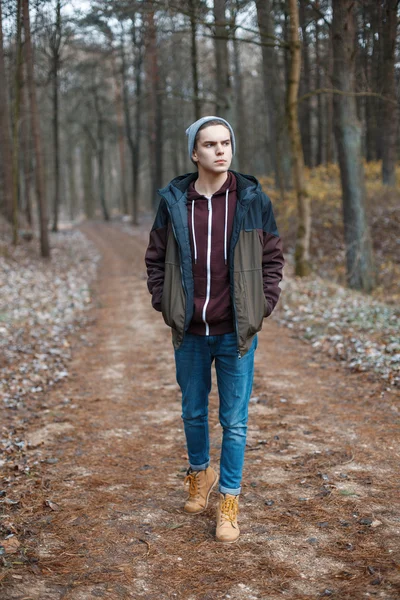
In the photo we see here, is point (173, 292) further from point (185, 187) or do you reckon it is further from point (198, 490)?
point (198, 490)

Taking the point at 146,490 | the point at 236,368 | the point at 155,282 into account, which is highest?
the point at 155,282

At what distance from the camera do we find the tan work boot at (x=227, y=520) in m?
3.65

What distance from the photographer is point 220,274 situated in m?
3.59

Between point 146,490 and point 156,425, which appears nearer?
point 146,490

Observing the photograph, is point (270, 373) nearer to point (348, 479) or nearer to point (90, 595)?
point (348, 479)

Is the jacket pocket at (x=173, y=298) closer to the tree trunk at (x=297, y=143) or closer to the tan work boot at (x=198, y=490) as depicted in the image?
the tan work boot at (x=198, y=490)

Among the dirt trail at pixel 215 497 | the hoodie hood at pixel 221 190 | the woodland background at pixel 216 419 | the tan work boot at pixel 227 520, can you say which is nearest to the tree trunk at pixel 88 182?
the woodland background at pixel 216 419

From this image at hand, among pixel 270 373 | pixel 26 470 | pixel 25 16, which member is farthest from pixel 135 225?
pixel 26 470

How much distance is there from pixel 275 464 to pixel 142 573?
177cm

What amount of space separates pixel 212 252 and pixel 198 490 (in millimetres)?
1718

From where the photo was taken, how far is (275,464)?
4816 mm

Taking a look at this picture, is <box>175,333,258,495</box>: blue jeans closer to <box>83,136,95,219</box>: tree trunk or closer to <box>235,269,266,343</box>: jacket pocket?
<box>235,269,266,343</box>: jacket pocket

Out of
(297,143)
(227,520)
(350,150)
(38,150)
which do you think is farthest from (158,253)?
(38,150)

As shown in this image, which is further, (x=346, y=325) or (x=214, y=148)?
(x=346, y=325)
